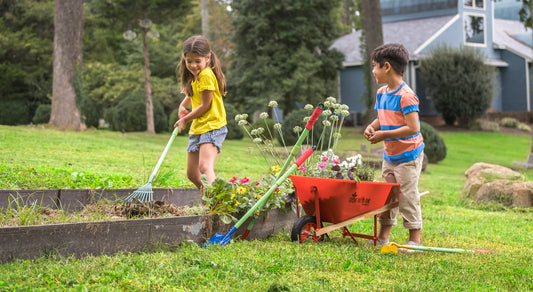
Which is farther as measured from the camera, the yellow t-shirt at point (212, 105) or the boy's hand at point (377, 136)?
the yellow t-shirt at point (212, 105)

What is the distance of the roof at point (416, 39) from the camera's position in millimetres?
29672

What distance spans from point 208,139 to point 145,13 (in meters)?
17.6

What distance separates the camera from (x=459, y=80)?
85.4 feet

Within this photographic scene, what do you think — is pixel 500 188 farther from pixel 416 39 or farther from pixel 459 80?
pixel 416 39

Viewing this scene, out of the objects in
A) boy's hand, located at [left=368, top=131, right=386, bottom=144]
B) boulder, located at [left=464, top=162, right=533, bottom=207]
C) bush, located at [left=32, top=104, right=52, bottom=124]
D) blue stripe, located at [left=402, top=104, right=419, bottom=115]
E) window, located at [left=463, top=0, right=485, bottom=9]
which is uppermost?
window, located at [left=463, top=0, right=485, bottom=9]

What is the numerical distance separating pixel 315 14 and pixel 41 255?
23635 mm

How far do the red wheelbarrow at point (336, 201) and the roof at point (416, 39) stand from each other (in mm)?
24943

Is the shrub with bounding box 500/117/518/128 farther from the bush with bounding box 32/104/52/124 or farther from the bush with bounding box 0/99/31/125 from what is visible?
the bush with bounding box 0/99/31/125

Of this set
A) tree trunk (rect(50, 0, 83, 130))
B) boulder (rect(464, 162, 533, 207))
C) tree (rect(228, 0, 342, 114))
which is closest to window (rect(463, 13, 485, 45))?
tree (rect(228, 0, 342, 114))

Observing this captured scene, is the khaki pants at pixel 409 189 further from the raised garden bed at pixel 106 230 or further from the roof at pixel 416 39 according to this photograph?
the roof at pixel 416 39

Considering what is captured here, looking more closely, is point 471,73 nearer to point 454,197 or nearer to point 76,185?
point 454,197

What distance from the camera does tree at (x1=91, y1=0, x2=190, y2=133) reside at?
21.4m

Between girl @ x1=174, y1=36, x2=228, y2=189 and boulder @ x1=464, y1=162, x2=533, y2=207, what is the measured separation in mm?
4868

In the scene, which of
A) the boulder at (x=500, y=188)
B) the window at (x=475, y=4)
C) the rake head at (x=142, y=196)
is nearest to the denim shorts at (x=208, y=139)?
the rake head at (x=142, y=196)
